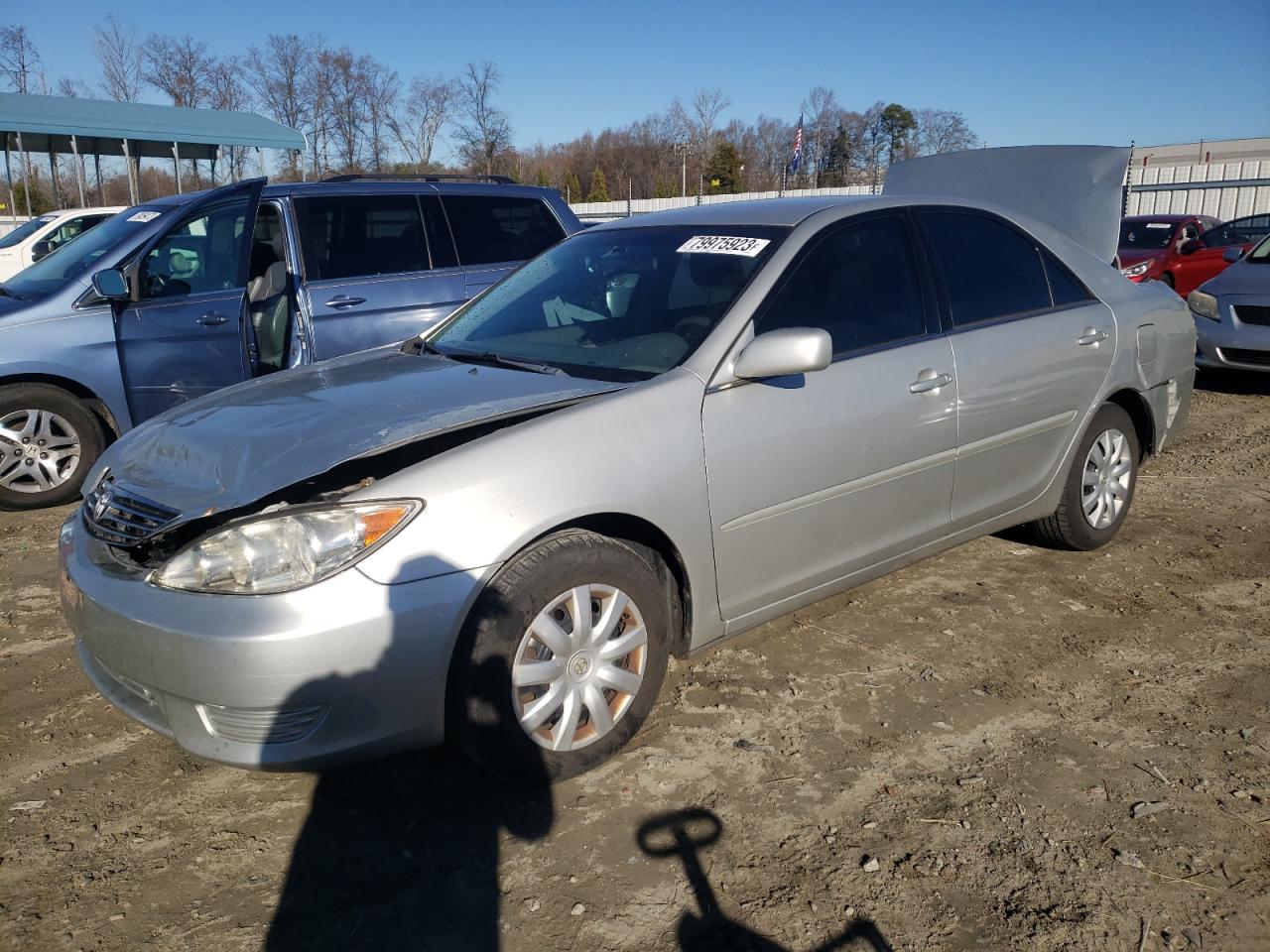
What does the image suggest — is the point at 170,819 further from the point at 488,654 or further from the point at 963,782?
the point at 963,782

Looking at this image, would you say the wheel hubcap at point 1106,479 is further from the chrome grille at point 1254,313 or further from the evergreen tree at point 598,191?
the evergreen tree at point 598,191

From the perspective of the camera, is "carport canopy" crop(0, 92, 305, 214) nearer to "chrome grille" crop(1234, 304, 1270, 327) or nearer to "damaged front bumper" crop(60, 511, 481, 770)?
"chrome grille" crop(1234, 304, 1270, 327)

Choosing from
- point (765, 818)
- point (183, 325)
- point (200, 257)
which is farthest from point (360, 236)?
point (765, 818)

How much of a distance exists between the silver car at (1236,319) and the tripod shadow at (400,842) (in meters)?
8.62

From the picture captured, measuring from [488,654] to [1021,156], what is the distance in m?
4.72

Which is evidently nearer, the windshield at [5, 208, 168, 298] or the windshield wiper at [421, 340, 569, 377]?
the windshield wiper at [421, 340, 569, 377]

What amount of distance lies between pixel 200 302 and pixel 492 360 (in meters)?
3.12

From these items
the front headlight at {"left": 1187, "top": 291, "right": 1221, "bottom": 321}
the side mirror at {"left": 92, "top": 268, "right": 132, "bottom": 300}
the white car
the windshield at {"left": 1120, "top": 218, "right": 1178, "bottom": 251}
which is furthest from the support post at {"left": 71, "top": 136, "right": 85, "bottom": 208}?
the front headlight at {"left": 1187, "top": 291, "right": 1221, "bottom": 321}

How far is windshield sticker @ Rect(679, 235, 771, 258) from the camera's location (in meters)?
3.41

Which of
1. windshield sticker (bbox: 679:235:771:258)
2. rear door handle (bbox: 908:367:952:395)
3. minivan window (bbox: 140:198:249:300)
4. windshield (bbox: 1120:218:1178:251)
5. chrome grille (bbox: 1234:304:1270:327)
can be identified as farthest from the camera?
windshield (bbox: 1120:218:1178:251)

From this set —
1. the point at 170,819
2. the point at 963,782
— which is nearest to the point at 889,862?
the point at 963,782

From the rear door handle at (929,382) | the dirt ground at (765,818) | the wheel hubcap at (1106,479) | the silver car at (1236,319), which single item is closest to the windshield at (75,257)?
the dirt ground at (765,818)

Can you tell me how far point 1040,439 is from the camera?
4.09m

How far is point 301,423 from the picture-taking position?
288 cm
